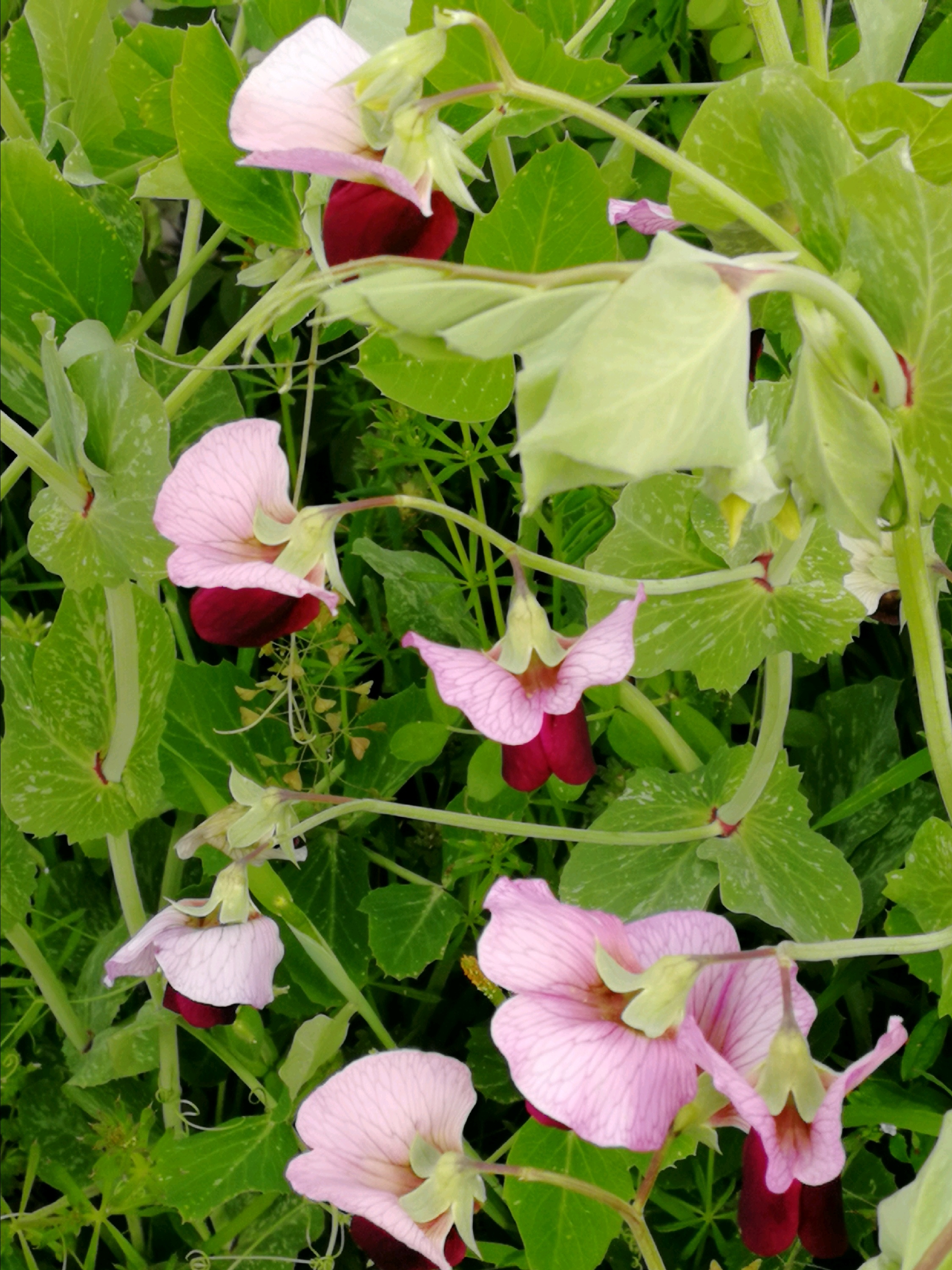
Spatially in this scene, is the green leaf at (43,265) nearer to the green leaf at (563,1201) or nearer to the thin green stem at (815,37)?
the thin green stem at (815,37)

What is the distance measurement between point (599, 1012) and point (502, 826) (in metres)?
0.20

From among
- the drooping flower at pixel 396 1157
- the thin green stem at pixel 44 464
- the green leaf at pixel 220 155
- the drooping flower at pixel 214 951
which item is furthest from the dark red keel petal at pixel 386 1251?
the green leaf at pixel 220 155

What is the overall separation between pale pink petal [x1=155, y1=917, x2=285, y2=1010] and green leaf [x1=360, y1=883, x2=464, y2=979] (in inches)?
4.9

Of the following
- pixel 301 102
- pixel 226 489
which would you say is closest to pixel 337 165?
pixel 301 102

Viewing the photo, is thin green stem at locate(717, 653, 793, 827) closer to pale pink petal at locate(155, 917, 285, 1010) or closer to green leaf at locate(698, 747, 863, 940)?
green leaf at locate(698, 747, 863, 940)

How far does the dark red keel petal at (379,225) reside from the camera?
1.33 ft

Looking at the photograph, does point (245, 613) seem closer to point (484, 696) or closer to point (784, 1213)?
point (484, 696)

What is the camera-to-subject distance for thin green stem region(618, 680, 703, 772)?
693mm

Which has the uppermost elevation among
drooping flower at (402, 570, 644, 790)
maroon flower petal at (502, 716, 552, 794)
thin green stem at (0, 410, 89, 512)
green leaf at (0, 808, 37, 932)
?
thin green stem at (0, 410, 89, 512)

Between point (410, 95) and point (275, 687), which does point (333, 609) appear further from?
point (275, 687)

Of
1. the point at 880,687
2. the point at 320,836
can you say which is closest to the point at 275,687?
the point at 320,836

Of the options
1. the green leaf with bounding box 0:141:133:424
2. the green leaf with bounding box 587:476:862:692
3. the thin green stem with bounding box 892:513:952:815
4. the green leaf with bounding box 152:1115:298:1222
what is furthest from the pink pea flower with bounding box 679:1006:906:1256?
the green leaf with bounding box 0:141:133:424

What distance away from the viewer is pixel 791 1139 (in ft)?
1.32

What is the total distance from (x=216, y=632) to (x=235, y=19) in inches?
26.0
